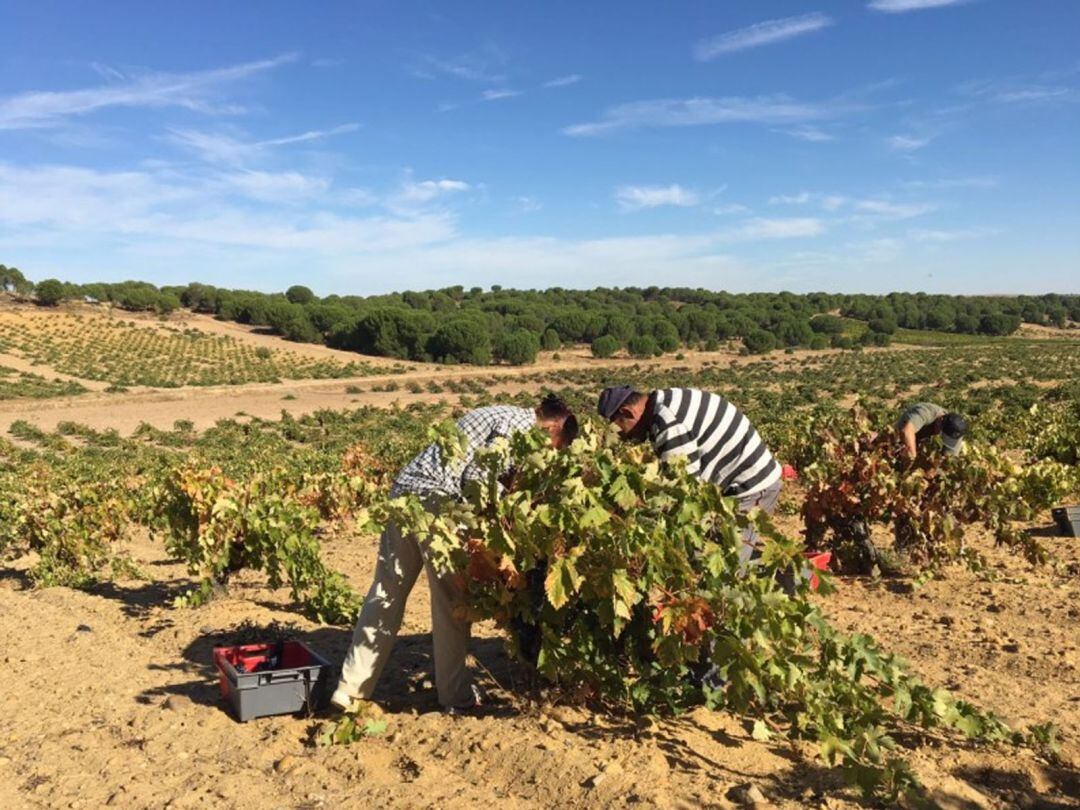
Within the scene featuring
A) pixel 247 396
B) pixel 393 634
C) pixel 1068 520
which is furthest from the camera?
pixel 247 396

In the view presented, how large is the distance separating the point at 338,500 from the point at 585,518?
23.4ft

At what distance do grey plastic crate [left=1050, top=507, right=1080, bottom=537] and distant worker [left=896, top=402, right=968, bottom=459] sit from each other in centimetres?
181

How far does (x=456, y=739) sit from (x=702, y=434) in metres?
1.64

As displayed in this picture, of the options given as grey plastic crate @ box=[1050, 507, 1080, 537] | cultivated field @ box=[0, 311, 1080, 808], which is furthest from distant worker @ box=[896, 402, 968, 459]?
grey plastic crate @ box=[1050, 507, 1080, 537]

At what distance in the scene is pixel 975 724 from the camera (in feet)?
10.0

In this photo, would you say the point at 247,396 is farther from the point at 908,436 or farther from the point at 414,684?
the point at 414,684

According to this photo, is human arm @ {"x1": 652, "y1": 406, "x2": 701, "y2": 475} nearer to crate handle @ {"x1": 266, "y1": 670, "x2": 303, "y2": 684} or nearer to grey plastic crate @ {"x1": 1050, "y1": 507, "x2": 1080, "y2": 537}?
crate handle @ {"x1": 266, "y1": 670, "x2": 303, "y2": 684}

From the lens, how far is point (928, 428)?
250 inches

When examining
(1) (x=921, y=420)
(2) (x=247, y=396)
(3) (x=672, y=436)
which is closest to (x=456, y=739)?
(3) (x=672, y=436)

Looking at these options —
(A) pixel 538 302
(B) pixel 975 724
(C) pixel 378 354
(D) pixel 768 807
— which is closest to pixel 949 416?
(B) pixel 975 724

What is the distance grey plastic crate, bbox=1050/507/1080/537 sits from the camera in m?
7.31

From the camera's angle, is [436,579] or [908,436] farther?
[908,436]

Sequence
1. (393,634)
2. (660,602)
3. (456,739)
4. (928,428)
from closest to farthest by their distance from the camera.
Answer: (660,602) < (456,739) < (393,634) < (928,428)

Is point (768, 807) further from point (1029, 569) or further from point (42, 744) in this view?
point (1029, 569)
